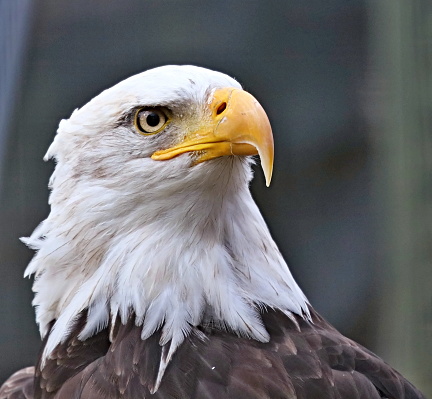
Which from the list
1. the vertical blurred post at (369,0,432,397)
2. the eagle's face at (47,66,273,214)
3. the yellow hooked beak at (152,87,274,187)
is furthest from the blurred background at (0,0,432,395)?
the yellow hooked beak at (152,87,274,187)

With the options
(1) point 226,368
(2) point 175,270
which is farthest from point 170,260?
(1) point 226,368

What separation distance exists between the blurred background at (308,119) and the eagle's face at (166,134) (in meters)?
1.70

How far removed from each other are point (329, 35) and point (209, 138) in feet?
8.23

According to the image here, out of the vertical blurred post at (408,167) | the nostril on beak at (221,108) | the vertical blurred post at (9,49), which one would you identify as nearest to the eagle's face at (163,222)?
the nostril on beak at (221,108)

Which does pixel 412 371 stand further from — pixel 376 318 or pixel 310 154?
pixel 310 154

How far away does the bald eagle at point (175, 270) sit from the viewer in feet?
6.01

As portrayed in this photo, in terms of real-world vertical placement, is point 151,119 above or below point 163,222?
above

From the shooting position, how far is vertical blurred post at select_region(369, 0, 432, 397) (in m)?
3.83

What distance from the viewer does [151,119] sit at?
195cm

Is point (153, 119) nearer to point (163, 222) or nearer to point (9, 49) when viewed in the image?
point (163, 222)

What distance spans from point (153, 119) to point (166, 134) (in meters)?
0.05

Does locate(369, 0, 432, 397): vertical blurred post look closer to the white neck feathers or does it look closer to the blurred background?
the blurred background

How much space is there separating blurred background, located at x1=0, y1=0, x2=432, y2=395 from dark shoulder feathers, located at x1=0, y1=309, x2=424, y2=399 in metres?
1.92

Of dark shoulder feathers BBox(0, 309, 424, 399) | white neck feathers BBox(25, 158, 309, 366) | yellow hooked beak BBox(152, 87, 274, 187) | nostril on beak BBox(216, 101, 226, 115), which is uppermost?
nostril on beak BBox(216, 101, 226, 115)
